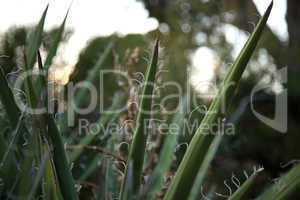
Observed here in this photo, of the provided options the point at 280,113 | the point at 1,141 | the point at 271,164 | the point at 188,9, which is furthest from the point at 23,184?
the point at 188,9

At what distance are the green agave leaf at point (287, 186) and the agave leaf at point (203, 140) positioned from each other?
12cm

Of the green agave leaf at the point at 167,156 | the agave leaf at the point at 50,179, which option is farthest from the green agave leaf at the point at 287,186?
the green agave leaf at the point at 167,156

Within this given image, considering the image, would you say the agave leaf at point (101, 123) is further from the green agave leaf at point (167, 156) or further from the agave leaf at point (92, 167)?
the green agave leaf at point (167, 156)

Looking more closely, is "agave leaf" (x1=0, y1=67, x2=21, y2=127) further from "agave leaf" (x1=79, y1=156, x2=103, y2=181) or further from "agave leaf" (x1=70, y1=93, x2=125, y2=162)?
"agave leaf" (x1=79, y1=156, x2=103, y2=181)

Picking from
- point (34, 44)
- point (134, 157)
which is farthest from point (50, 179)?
point (34, 44)

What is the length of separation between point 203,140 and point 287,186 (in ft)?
0.46

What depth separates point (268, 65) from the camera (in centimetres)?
440

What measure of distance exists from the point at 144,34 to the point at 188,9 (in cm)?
Result: 276

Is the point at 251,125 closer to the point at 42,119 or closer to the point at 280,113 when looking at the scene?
the point at 280,113

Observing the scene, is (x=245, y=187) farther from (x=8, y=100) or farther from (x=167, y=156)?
(x=167, y=156)

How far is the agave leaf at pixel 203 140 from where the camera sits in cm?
74

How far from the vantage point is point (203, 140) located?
743 millimetres

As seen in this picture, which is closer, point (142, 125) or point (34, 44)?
point (142, 125)

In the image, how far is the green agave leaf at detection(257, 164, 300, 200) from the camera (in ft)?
2.29
